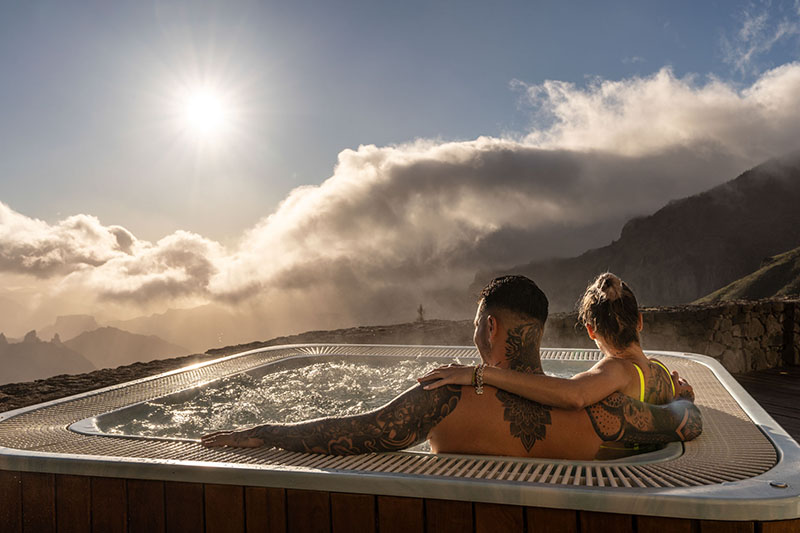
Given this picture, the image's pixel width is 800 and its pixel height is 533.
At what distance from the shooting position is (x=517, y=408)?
156 centimetres

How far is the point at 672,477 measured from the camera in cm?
131

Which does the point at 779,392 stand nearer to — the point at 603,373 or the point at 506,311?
the point at 603,373

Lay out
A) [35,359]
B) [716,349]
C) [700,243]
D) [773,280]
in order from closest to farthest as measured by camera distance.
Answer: [716,349] → [773,280] → [700,243] → [35,359]

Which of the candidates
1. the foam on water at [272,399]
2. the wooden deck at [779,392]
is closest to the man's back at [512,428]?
the foam on water at [272,399]

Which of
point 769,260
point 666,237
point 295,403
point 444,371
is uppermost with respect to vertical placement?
point 666,237

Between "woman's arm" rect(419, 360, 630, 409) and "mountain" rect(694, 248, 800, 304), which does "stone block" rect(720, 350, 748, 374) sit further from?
"mountain" rect(694, 248, 800, 304)

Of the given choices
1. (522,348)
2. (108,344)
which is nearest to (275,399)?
(522,348)

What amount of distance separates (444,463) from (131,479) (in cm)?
83

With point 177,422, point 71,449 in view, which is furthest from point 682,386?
point 177,422

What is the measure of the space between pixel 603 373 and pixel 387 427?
610 mm

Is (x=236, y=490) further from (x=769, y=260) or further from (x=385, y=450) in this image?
(x=769, y=260)

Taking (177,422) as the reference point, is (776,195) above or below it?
above

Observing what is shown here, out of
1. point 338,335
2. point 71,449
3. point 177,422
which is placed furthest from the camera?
point 338,335

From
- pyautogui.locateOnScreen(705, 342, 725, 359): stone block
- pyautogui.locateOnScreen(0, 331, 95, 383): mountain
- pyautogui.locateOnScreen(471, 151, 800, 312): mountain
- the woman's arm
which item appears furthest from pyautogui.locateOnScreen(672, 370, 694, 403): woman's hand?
pyautogui.locateOnScreen(0, 331, 95, 383): mountain
